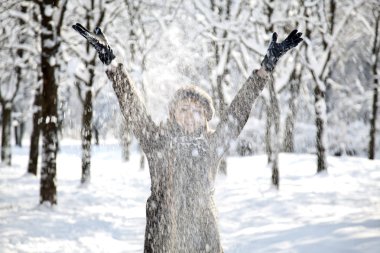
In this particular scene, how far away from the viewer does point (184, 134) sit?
2.53 metres

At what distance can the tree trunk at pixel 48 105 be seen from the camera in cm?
862

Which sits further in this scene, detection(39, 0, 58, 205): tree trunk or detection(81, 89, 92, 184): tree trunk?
detection(81, 89, 92, 184): tree trunk

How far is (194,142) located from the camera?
2.52 meters

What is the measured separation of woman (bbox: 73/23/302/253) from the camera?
244cm

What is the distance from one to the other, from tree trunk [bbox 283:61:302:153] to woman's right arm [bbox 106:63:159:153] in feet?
44.9

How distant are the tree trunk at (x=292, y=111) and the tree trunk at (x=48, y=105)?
32.4 feet

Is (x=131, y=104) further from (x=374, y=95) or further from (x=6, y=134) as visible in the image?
(x=374, y=95)

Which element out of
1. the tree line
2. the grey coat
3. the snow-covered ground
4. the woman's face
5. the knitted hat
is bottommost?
the snow-covered ground

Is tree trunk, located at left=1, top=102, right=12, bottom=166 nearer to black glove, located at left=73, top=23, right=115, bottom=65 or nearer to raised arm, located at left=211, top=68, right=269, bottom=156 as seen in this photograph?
black glove, located at left=73, top=23, right=115, bottom=65

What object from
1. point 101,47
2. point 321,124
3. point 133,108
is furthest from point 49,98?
point 321,124

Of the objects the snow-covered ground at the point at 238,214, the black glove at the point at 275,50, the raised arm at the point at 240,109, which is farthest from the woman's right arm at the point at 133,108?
the snow-covered ground at the point at 238,214

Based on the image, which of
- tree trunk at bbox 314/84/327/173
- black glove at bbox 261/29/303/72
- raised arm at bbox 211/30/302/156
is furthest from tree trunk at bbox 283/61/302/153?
raised arm at bbox 211/30/302/156

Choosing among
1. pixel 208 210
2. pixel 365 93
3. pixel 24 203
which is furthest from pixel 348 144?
pixel 208 210

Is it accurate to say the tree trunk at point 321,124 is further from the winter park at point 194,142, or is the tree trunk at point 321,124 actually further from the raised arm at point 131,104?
the raised arm at point 131,104
